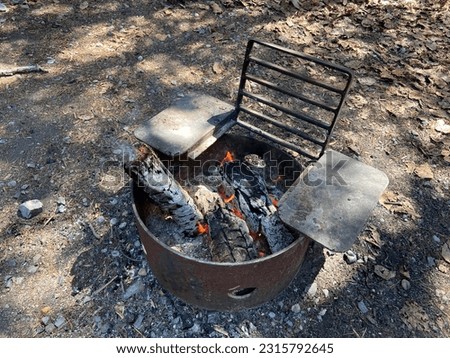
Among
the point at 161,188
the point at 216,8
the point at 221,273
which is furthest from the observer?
the point at 216,8

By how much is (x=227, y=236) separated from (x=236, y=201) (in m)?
0.36

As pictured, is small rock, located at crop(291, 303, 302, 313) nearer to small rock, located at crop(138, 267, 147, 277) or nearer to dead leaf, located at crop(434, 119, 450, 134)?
small rock, located at crop(138, 267, 147, 277)

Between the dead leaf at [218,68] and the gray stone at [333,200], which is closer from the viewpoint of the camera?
the gray stone at [333,200]

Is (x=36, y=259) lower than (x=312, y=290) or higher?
lower

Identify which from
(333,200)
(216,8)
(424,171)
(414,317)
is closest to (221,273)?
(333,200)

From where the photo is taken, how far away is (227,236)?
232cm

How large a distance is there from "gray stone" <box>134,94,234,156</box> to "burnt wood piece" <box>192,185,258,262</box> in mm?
469

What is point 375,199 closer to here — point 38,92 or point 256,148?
point 256,148

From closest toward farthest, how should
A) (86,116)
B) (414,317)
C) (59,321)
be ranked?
(59,321) < (414,317) < (86,116)

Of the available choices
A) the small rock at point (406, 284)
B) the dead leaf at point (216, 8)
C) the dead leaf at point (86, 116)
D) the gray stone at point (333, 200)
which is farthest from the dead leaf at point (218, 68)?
→ the small rock at point (406, 284)

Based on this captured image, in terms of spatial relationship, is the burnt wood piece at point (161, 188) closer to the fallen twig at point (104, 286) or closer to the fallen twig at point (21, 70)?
the fallen twig at point (104, 286)

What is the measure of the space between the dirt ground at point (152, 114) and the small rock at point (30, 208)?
54 mm

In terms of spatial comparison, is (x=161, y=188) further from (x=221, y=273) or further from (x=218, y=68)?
(x=218, y=68)

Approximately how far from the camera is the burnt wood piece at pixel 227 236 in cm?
228
